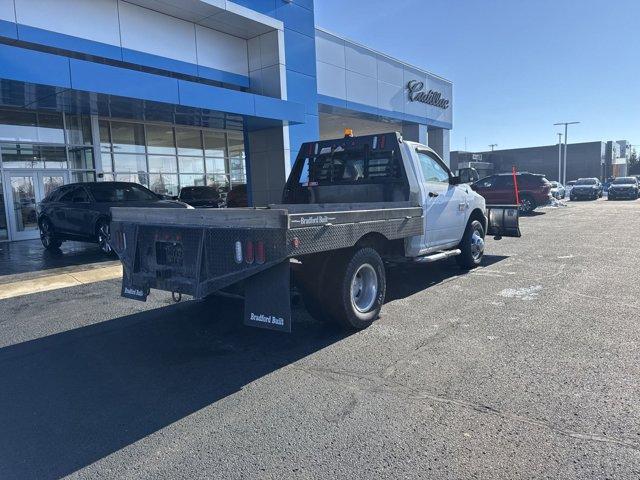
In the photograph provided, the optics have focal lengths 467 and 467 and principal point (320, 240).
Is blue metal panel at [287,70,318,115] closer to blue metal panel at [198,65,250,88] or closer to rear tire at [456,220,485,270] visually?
blue metal panel at [198,65,250,88]

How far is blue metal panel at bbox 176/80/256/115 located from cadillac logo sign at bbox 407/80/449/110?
11.5 m

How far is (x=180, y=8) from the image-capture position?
13383mm

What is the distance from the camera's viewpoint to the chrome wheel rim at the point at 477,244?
8414mm

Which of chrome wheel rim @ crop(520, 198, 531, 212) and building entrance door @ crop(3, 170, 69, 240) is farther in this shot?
chrome wheel rim @ crop(520, 198, 531, 212)

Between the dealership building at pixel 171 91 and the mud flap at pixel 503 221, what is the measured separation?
7.43 m

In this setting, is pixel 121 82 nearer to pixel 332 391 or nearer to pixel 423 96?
pixel 332 391

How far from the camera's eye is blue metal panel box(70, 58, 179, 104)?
1016 centimetres

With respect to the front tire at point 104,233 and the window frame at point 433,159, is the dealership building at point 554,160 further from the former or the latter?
the window frame at point 433,159

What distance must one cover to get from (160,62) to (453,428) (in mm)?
13535

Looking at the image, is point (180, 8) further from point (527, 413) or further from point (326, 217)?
point (527, 413)

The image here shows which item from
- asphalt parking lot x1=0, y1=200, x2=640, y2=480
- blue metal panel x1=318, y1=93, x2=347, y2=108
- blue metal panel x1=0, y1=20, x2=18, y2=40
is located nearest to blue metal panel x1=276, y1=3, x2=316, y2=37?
blue metal panel x1=318, y1=93, x2=347, y2=108

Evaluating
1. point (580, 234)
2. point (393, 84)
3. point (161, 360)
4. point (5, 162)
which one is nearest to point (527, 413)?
point (161, 360)

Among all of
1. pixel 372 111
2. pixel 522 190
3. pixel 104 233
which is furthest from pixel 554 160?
pixel 104 233

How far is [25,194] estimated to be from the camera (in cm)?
1605
